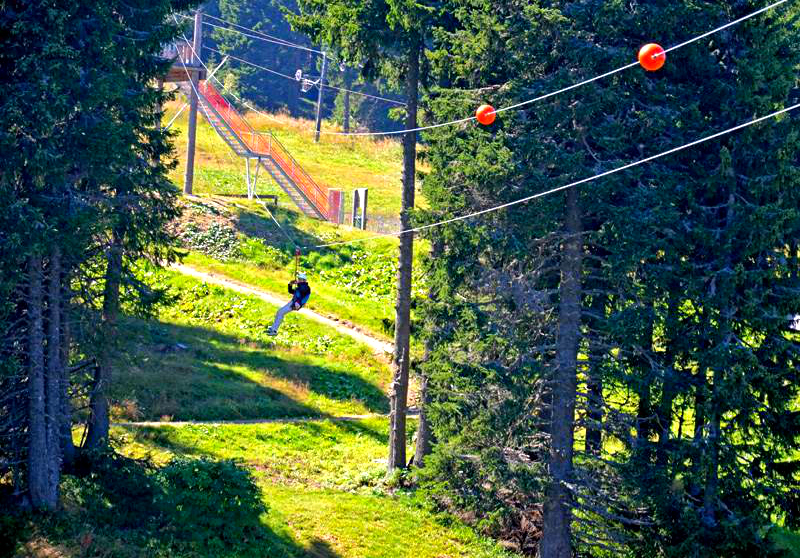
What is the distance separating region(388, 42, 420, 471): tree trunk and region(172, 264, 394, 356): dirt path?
28.6ft

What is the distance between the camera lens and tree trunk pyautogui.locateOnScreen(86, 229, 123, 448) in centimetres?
1955

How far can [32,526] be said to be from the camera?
1658 cm

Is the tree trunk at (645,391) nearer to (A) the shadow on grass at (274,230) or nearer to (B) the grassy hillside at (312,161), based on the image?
(A) the shadow on grass at (274,230)

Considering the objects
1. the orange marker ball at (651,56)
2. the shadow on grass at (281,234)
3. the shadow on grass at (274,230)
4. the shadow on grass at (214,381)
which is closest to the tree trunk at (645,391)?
the orange marker ball at (651,56)

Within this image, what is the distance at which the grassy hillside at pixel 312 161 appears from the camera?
53.0 meters

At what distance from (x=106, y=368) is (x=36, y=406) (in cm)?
276

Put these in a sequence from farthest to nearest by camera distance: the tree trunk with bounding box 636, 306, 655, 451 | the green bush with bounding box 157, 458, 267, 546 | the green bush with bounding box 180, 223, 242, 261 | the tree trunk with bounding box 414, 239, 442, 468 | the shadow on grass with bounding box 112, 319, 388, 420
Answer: the green bush with bounding box 180, 223, 242, 261, the shadow on grass with bounding box 112, 319, 388, 420, the tree trunk with bounding box 414, 239, 442, 468, the tree trunk with bounding box 636, 306, 655, 451, the green bush with bounding box 157, 458, 267, 546

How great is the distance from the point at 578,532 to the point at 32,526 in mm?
10857

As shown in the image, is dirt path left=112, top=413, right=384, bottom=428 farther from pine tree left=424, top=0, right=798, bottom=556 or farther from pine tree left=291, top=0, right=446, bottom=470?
pine tree left=424, top=0, right=798, bottom=556

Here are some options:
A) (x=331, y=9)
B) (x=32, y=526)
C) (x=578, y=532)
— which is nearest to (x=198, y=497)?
(x=32, y=526)

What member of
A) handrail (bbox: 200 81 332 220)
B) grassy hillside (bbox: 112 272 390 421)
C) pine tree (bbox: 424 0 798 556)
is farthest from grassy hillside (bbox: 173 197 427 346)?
pine tree (bbox: 424 0 798 556)

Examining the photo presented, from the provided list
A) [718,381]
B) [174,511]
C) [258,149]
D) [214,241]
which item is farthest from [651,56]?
[258,149]

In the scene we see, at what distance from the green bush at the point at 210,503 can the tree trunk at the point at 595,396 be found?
7.17 m

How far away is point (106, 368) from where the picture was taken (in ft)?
65.2
